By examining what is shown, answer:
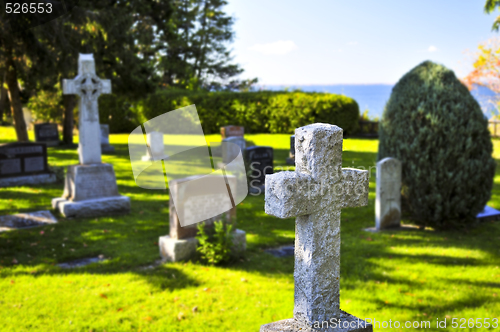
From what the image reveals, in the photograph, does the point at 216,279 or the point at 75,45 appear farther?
the point at 75,45

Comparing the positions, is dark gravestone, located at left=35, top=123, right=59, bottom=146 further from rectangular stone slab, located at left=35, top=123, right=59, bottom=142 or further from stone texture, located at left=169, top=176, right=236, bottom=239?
stone texture, located at left=169, top=176, right=236, bottom=239

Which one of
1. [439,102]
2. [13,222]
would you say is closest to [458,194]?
[439,102]

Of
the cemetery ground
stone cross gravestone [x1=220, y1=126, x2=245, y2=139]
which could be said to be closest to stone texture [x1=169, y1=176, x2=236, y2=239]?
the cemetery ground

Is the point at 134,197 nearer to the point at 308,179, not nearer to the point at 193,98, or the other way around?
the point at 308,179

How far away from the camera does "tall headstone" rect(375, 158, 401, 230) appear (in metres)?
7.55

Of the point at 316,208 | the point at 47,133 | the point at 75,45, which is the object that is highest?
the point at 75,45

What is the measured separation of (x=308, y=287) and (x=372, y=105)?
25667 mm

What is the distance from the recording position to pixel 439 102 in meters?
7.30

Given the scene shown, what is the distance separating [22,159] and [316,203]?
11631mm

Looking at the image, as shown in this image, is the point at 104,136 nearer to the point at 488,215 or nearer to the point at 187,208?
the point at 187,208

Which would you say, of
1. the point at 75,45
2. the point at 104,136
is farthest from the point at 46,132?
the point at 75,45

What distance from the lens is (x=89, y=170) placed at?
8.88m

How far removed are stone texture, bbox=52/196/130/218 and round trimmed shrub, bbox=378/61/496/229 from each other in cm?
579

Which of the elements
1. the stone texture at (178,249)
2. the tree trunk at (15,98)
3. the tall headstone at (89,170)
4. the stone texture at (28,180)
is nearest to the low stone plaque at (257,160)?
the tall headstone at (89,170)
